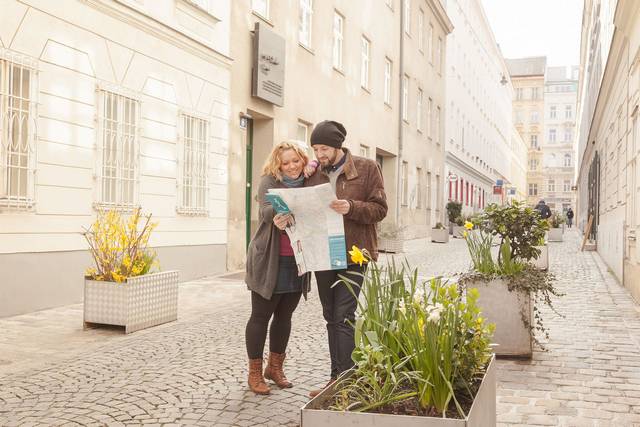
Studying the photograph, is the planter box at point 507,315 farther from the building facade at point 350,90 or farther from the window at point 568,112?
the window at point 568,112

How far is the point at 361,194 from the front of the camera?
431 centimetres

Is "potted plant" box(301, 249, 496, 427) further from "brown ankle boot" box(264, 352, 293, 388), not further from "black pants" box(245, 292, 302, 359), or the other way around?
"brown ankle boot" box(264, 352, 293, 388)

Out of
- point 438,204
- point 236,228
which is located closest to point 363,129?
point 236,228

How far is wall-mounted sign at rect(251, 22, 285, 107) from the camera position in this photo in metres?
13.5

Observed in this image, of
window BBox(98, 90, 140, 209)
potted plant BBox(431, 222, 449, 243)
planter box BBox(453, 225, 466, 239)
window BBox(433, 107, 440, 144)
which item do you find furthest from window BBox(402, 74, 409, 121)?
window BBox(98, 90, 140, 209)

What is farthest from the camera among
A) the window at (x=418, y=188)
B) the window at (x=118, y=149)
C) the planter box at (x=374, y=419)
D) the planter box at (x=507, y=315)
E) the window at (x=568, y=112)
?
the window at (x=568, y=112)

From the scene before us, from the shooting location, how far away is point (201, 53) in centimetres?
1178

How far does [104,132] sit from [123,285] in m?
3.23

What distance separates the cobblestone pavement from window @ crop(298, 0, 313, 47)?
9.29 m

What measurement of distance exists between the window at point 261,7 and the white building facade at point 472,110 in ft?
61.9

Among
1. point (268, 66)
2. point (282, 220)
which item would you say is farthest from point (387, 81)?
point (282, 220)

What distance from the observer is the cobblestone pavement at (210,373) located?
13.7ft

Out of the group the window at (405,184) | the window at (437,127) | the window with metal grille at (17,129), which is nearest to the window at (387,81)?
the window at (405,184)

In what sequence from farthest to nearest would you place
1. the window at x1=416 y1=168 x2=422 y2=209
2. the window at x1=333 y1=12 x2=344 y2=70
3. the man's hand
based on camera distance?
1. the window at x1=416 y1=168 x2=422 y2=209
2. the window at x1=333 y1=12 x2=344 y2=70
3. the man's hand
